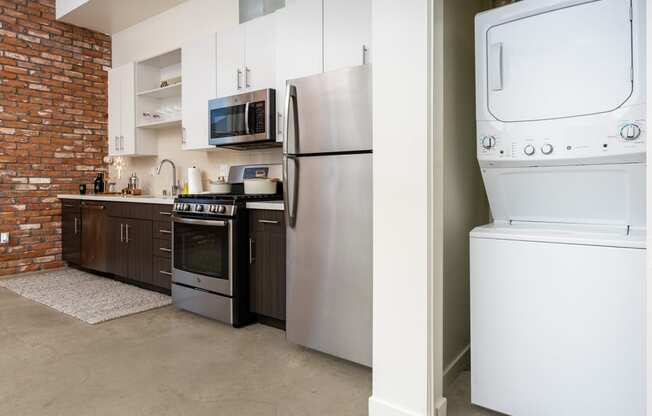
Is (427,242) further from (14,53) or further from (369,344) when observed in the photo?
(14,53)

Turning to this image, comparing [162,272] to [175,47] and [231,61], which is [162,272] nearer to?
[231,61]

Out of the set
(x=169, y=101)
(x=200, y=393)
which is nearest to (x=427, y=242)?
(x=200, y=393)

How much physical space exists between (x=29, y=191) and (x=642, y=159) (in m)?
5.45

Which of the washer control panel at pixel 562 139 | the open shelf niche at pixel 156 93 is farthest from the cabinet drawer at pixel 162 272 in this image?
the washer control panel at pixel 562 139

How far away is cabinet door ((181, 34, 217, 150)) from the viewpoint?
384 centimetres

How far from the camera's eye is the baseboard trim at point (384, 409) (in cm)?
177

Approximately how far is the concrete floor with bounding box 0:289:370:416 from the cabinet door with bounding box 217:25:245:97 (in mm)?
1942

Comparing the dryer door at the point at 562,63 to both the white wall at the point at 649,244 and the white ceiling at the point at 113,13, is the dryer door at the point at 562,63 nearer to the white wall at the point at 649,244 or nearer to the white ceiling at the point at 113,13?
the white wall at the point at 649,244

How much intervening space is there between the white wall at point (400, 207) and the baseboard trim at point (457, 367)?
49 centimetres

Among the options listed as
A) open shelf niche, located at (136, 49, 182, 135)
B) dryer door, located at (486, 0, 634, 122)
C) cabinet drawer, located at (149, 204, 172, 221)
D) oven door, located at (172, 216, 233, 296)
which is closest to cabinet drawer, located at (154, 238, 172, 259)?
cabinet drawer, located at (149, 204, 172, 221)

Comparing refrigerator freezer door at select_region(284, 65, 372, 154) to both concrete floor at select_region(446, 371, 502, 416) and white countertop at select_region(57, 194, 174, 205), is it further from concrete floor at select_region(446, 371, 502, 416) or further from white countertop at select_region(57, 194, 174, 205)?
white countertop at select_region(57, 194, 174, 205)

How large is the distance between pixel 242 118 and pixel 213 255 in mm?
1135

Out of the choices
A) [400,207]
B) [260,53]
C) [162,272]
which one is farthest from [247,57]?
[400,207]

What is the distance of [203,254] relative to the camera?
10.4ft
